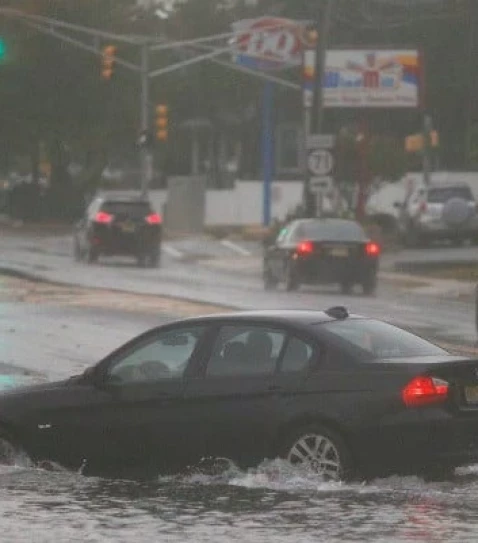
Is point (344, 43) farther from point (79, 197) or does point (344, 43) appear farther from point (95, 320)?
point (95, 320)

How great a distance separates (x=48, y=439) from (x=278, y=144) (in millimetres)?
86403

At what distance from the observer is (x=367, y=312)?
3438cm

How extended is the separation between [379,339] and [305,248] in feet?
90.6

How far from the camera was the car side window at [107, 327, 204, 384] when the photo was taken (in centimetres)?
1430

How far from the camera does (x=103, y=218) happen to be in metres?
52.2

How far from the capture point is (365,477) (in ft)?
44.9

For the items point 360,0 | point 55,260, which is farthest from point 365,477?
point 360,0

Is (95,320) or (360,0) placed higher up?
(360,0)

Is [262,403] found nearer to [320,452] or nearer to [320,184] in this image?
[320,452]

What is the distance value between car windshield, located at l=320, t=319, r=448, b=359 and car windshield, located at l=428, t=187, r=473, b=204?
45.4 m

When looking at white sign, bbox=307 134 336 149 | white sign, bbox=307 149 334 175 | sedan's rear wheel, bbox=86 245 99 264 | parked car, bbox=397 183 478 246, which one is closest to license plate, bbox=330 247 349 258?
white sign, bbox=307 149 334 175

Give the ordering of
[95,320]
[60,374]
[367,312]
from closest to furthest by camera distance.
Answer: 1. [60,374]
2. [95,320]
3. [367,312]

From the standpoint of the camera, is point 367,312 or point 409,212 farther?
point 409,212

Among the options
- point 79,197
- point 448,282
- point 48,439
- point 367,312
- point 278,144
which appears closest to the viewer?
point 48,439
